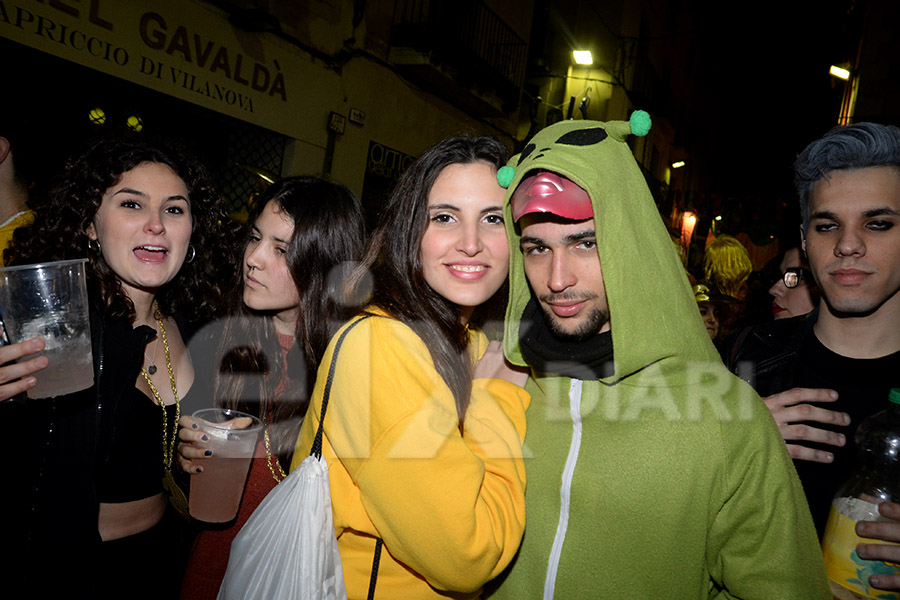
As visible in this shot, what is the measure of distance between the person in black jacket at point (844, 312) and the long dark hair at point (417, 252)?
133 centimetres

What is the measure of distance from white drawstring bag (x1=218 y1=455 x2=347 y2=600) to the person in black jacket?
5.71ft

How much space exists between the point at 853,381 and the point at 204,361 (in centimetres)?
309

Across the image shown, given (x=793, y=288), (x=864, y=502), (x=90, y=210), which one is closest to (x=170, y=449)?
(x=90, y=210)

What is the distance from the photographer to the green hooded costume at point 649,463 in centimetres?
167

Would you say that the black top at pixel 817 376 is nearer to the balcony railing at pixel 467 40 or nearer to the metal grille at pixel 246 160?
the metal grille at pixel 246 160

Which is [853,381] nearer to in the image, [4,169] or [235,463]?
[235,463]

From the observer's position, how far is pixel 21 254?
2590 mm

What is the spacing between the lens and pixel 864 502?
1.76m

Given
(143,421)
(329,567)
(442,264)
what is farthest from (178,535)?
(442,264)

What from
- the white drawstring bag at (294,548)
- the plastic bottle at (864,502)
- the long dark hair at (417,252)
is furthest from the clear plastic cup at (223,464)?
the plastic bottle at (864,502)

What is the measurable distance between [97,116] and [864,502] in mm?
7629

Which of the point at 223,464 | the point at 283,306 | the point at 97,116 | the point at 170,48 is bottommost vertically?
the point at 223,464

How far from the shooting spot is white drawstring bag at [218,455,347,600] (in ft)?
5.26

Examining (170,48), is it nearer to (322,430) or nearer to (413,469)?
(322,430)
